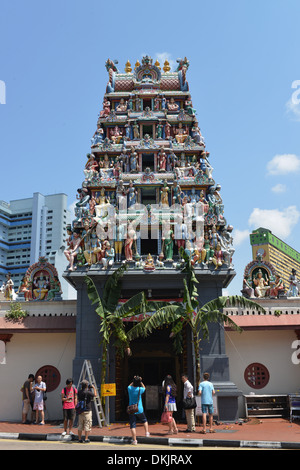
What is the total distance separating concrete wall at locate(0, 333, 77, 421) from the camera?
17.9 m

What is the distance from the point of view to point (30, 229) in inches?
3701

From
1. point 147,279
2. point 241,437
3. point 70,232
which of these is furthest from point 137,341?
point 241,437

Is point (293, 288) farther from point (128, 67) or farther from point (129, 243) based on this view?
point (128, 67)

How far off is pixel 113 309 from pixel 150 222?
14.3 ft

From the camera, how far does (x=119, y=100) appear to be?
23.2 meters

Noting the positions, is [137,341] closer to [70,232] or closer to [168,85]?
[70,232]

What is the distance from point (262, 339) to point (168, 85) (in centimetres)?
1413

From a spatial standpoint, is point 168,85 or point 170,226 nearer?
point 170,226

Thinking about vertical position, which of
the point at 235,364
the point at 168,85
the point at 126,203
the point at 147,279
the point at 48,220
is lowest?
the point at 235,364

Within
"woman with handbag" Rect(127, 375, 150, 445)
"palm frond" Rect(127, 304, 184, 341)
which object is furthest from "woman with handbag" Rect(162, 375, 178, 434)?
"palm frond" Rect(127, 304, 184, 341)

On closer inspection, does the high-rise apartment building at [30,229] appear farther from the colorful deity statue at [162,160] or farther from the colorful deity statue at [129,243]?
the colorful deity statue at [129,243]

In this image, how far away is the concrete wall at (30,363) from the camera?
1792cm

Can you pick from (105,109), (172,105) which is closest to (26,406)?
(105,109)

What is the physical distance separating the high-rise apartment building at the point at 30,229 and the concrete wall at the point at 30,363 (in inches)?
2971
